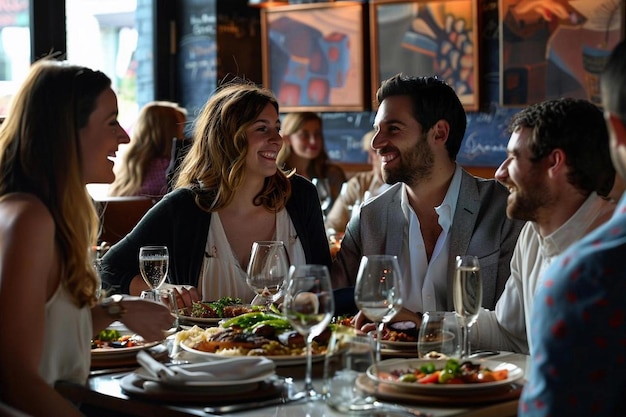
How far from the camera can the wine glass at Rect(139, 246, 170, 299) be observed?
295cm

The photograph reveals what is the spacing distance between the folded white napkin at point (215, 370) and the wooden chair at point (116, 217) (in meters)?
2.72

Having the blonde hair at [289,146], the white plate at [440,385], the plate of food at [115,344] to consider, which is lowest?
the plate of food at [115,344]

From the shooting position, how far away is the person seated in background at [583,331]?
66.9 inches

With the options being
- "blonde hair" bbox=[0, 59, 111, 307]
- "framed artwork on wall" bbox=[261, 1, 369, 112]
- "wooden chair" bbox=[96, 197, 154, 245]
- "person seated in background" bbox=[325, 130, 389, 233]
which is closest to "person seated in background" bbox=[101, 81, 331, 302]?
"wooden chair" bbox=[96, 197, 154, 245]

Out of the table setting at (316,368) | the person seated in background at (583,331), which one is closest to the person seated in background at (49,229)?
the table setting at (316,368)

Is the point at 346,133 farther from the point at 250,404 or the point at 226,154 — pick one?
the point at 250,404

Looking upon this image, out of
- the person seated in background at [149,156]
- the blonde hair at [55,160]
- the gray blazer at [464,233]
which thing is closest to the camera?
the blonde hair at [55,160]

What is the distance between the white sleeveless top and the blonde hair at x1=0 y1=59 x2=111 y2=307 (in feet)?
0.10

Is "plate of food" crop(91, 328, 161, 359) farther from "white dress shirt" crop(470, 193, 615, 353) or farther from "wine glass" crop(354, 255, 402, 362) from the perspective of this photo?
"white dress shirt" crop(470, 193, 615, 353)

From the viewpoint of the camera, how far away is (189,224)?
3660mm

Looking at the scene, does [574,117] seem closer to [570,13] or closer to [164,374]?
[164,374]

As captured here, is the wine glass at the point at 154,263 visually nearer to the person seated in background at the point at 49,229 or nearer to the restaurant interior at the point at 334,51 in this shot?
the person seated in background at the point at 49,229

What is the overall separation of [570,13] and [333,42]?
80.8 inches

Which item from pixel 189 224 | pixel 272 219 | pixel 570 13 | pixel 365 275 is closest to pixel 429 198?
pixel 272 219
